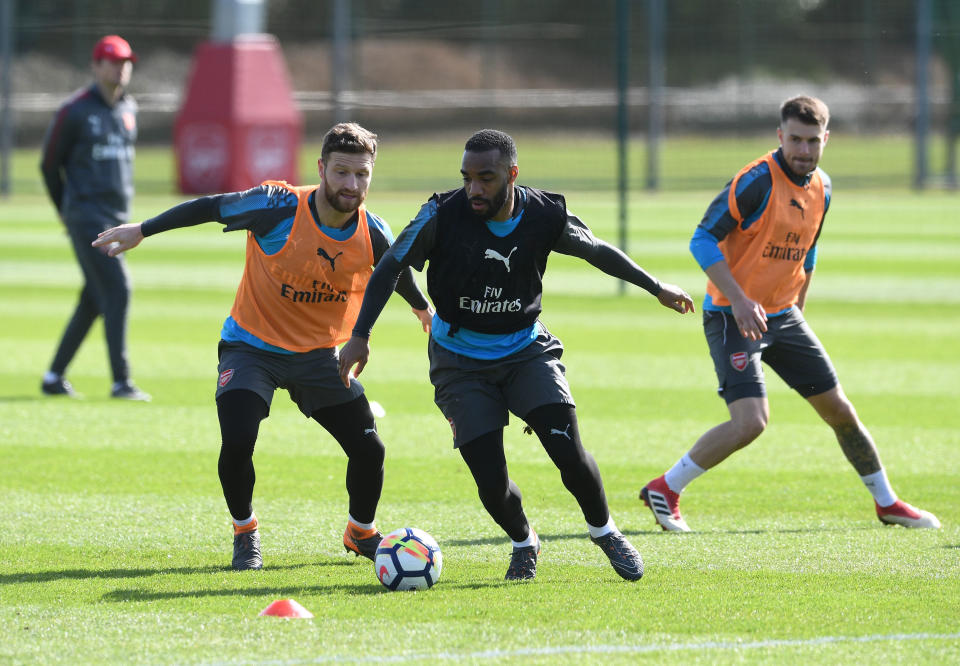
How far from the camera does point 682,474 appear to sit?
7.16 meters

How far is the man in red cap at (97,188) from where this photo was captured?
1066 cm

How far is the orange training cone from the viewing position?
5.30 meters

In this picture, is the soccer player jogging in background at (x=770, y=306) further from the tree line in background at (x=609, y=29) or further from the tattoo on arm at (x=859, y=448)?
the tree line in background at (x=609, y=29)

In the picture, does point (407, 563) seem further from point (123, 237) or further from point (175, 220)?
point (123, 237)

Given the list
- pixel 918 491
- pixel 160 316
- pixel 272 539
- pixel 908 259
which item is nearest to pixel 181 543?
pixel 272 539

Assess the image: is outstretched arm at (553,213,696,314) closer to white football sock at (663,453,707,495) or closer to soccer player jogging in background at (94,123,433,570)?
soccer player jogging in background at (94,123,433,570)

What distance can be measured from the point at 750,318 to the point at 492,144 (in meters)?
1.66

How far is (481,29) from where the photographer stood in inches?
1556

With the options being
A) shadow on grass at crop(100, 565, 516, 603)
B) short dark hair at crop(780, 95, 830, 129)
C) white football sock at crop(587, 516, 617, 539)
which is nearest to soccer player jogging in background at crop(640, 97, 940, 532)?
short dark hair at crop(780, 95, 830, 129)

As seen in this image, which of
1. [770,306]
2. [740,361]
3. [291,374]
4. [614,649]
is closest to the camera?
[614,649]

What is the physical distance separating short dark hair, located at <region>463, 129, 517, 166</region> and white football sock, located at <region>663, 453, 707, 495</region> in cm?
206

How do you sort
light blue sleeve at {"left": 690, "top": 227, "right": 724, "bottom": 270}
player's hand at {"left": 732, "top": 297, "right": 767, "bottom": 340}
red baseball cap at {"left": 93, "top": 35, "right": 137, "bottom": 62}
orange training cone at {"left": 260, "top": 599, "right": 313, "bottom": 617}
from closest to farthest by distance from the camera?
orange training cone at {"left": 260, "top": 599, "right": 313, "bottom": 617} → player's hand at {"left": 732, "top": 297, "right": 767, "bottom": 340} → light blue sleeve at {"left": 690, "top": 227, "right": 724, "bottom": 270} → red baseball cap at {"left": 93, "top": 35, "right": 137, "bottom": 62}

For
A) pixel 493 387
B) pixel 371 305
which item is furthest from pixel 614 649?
pixel 371 305

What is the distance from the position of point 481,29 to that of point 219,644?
35.8 metres
